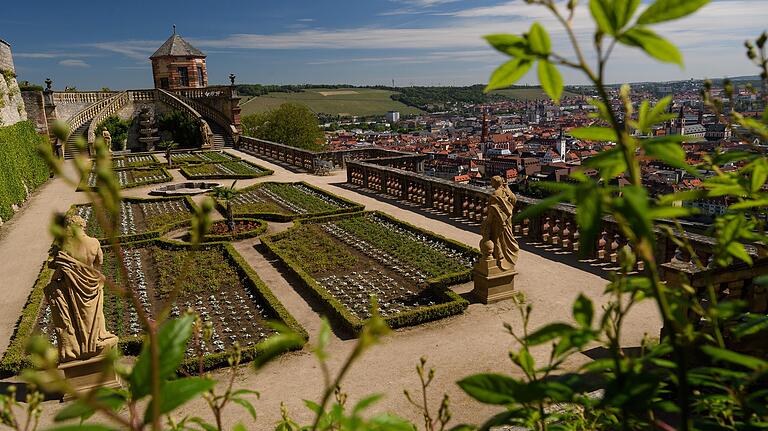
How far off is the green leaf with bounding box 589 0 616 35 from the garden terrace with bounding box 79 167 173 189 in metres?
23.2

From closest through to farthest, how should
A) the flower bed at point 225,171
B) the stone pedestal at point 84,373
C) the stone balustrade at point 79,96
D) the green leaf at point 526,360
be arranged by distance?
the green leaf at point 526,360
the stone pedestal at point 84,373
the flower bed at point 225,171
the stone balustrade at point 79,96

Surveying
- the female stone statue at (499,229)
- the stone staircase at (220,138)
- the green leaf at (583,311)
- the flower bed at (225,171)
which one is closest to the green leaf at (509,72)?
the green leaf at (583,311)

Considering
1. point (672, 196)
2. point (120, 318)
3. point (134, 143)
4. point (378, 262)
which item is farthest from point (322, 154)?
point (672, 196)

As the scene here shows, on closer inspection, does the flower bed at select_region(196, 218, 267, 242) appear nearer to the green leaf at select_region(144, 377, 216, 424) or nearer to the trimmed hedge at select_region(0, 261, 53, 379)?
the trimmed hedge at select_region(0, 261, 53, 379)

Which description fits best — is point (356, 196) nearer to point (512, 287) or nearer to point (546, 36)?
point (512, 287)

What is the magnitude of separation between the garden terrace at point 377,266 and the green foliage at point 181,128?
2987 centimetres

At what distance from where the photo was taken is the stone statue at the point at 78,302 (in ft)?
21.6

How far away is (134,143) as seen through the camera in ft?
141

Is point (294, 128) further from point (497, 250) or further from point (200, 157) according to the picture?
point (497, 250)

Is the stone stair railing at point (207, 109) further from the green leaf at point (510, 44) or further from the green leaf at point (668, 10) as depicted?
the green leaf at point (668, 10)

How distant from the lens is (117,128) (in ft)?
135

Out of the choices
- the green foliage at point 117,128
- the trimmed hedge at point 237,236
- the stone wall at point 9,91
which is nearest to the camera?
the trimmed hedge at point 237,236

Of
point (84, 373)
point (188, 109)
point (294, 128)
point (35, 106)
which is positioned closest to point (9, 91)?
point (35, 106)

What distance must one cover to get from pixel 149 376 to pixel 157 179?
25.7 m
